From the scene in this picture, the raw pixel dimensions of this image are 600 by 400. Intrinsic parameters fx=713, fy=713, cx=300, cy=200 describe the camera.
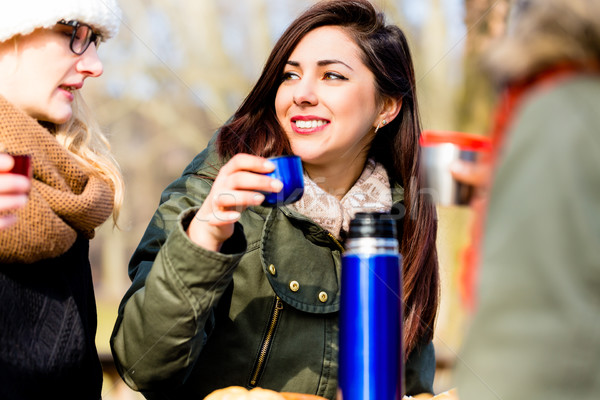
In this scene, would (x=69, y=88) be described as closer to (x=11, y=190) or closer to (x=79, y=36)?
(x=79, y=36)

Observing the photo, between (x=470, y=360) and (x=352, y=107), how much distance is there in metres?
1.66

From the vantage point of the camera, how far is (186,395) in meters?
2.12

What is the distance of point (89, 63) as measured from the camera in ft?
5.81

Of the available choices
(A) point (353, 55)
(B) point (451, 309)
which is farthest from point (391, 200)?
(B) point (451, 309)

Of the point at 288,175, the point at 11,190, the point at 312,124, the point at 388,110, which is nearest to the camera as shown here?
the point at 11,190

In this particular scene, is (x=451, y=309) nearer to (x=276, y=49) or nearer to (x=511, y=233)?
(x=276, y=49)

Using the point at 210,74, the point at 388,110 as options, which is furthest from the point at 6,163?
the point at 210,74

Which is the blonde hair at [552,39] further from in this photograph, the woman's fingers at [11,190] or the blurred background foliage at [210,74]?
the blurred background foliage at [210,74]

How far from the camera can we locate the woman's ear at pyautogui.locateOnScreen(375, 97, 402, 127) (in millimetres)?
2621

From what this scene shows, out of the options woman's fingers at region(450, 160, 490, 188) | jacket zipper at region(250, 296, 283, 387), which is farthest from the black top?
woman's fingers at region(450, 160, 490, 188)

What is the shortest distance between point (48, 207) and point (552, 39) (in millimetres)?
1184

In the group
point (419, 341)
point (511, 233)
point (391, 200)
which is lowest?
point (419, 341)

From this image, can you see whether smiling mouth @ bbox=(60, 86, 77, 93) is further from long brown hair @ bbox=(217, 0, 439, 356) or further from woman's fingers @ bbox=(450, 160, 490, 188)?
woman's fingers @ bbox=(450, 160, 490, 188)

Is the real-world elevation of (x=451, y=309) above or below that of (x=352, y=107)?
below
